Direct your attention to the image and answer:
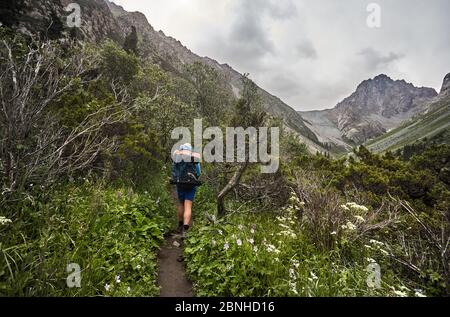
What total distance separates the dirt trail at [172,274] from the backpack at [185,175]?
1455 millimetres

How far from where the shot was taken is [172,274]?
5.61 meters

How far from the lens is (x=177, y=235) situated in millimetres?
7328

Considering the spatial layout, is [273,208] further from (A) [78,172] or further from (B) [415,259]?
(A) [78,172]

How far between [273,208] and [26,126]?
22.0ft

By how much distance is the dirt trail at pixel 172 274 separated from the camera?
5098 mm

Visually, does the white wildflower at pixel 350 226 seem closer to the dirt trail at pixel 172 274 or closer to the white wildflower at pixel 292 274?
the white wildflower at pixel 292 274

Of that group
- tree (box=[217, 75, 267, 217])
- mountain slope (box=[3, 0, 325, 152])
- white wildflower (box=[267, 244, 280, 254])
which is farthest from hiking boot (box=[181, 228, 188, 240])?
mountain slope (box=[3, 0, 325, 152])

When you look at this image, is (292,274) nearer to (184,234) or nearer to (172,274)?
(172,274)

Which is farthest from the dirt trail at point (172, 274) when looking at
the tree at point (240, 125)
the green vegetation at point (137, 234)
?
the tree at point (240, 125)

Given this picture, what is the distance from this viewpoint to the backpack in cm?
723

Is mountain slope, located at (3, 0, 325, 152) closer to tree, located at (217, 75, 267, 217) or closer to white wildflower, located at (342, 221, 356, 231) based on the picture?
tree, located at (217, 75, 267, 217)

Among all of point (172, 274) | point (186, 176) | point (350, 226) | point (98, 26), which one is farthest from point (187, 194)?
point (98, 26)

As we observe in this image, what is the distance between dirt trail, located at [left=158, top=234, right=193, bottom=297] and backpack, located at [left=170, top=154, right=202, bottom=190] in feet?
4.77
